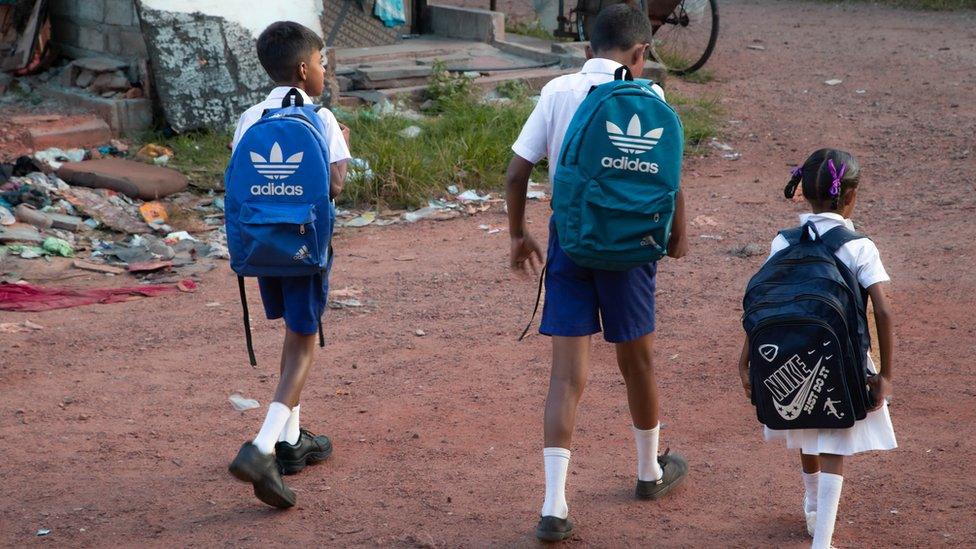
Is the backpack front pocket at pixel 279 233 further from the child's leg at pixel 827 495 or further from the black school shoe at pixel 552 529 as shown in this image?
the child's leg at pixel 827 495

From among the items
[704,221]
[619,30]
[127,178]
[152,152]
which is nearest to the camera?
[619,30]

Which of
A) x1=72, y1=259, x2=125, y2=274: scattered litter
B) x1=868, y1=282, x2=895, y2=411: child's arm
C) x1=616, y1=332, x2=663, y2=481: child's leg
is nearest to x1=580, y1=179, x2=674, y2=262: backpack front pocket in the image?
x1=616, y1=332, x2=663, y2=481: child's leg

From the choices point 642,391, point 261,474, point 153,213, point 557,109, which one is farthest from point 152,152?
point 642,391

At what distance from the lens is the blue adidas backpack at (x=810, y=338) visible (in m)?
2.68

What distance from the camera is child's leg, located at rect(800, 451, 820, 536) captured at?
119 inches

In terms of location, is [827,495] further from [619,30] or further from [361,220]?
[361,220]

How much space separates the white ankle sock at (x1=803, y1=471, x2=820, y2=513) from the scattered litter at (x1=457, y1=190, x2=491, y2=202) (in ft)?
14.8

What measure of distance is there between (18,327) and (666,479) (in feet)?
11.2

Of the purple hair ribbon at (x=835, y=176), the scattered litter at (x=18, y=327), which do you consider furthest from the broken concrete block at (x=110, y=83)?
the purple hair ribbon at (x=835, y=176)

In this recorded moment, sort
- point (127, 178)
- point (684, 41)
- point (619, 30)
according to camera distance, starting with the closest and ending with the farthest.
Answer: point (619, 30) < point (127, 178) < point (684, 41)

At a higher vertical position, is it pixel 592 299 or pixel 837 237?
pixel 837 237

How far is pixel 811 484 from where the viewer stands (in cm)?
307

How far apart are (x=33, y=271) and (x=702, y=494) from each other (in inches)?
167

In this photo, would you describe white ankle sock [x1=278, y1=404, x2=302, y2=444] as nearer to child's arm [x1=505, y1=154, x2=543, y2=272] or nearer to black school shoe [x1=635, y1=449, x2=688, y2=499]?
child's arm [x1=505, y1=154, x2=543, y2=272]
